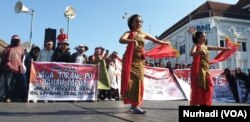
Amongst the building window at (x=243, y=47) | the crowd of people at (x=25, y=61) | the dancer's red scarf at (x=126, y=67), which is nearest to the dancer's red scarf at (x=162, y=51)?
the dancer's red scarf at (x=126, y=67)

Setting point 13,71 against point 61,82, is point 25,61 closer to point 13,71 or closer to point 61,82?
point 13,71

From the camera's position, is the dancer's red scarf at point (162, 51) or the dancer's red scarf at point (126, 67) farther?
the dancer's red scarf at point (162, 51)

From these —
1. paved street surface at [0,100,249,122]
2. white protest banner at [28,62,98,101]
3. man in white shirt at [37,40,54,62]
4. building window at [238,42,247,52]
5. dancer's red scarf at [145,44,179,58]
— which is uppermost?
building window at [238,42,247,52]

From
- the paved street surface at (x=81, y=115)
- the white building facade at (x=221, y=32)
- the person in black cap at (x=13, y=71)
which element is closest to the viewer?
the paved street surface at (x=81, y=115)

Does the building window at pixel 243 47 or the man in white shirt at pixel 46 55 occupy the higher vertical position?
the building window at pixel 243 47

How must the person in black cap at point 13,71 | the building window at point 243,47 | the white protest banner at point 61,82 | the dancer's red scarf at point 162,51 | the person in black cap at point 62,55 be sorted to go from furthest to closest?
the building window at point 243,47
the person in black cap at point 62,55
the white protest banner at point 61,82
the person in black cap at point 13,71
the dancer's red scarf at point 162,51

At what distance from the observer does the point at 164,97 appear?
44.5ft

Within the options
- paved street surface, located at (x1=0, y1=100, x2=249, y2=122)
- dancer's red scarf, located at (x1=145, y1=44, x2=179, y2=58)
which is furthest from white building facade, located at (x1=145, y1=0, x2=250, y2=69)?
paved street surface, located at (x1=0, y1=100, x2=249, y2=122)

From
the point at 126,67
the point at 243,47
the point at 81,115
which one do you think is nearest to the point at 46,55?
the point at 126,67

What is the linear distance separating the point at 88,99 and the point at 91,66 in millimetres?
1123

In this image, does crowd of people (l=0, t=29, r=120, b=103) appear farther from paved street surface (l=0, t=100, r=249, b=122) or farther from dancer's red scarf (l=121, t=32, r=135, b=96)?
dancer's red scarf (l=121, t=32, r=135, b=96)

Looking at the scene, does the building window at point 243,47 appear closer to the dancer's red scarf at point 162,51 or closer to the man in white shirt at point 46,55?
the man in white shirt at point 46,55

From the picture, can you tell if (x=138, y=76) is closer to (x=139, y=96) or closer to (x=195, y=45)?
(x=139, y=96)

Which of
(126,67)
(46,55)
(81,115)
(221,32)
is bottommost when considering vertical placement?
(81,115)
